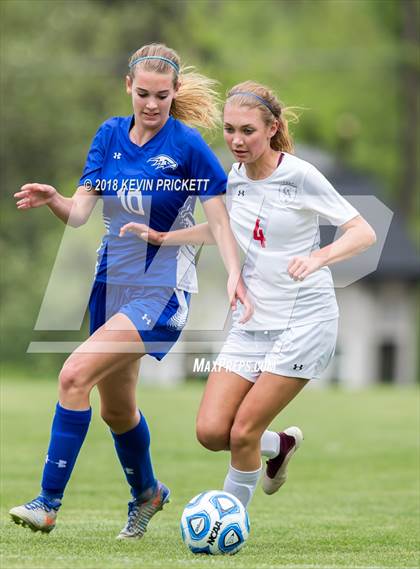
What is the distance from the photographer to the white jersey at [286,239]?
22.5 feet

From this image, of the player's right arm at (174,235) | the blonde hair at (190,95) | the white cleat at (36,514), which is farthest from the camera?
the blonde hair at (190,95)

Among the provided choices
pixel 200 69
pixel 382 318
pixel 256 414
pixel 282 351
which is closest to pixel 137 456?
pixel 256 414

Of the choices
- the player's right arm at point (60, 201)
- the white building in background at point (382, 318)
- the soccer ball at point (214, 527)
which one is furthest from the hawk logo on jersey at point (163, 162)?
the white building in background at point (382, 318)

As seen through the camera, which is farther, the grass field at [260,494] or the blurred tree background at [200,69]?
the blurred tree background at [200,69]

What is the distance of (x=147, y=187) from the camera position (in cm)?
686

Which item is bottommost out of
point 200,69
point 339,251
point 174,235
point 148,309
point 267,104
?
point 148,309

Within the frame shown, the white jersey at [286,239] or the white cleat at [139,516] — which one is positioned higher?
the white jersey at [286,239]

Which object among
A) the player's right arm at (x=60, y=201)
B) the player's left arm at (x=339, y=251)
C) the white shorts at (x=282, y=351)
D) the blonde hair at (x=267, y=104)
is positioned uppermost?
the blonde hair at (x=267, y=104)

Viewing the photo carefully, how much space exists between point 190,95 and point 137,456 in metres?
2.04

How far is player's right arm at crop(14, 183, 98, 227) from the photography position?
6762 mm

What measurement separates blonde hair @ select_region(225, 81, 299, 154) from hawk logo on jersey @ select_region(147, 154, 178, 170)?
44cm

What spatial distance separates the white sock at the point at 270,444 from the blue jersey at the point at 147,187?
106cm

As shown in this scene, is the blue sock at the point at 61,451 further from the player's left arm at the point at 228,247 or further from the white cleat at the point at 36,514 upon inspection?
the player's left arm at the point at 228,247

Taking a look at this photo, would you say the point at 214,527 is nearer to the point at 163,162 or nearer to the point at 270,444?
the point at 270,444
